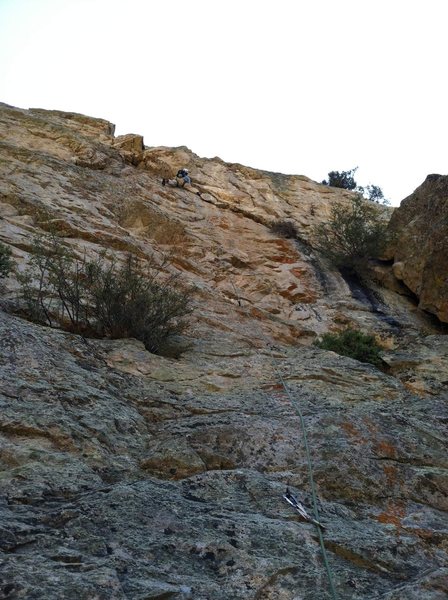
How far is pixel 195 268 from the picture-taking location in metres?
13.2

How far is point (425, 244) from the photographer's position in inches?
560

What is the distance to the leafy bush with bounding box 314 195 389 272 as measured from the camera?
15875 mm

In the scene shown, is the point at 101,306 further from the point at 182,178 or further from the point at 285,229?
the point at 182,178

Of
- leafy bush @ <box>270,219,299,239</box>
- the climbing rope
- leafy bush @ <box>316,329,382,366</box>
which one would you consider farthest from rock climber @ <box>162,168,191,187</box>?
the climbing rope

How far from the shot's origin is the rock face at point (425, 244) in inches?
511

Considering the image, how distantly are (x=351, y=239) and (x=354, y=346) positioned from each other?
22.6ft

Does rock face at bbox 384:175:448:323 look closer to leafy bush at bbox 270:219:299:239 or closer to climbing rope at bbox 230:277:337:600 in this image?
leafy bush at bbox 270:219:299:239

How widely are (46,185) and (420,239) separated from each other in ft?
30.3

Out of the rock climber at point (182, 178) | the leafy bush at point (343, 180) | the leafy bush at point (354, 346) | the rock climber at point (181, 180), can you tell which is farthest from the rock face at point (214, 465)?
the leafy bush at point (343, 180)

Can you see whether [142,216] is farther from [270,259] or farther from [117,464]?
[117,464]

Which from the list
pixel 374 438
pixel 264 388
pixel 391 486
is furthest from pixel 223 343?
pixel 391 486

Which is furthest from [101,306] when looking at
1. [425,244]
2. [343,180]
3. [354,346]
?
[343,180]

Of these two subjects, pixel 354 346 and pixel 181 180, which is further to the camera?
pixel 181 180

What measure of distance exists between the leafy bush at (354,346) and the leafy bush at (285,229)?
6729 mm
